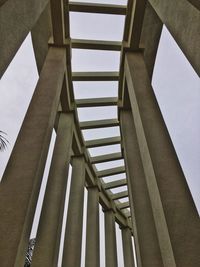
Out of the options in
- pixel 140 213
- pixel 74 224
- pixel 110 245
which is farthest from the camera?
pixel 110 245

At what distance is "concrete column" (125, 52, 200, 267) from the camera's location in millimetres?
4008

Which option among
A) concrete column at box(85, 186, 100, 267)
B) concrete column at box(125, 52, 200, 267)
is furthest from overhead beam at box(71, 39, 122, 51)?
concrete column at box(85, 186, 100, 267)

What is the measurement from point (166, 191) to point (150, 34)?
19.6 feet

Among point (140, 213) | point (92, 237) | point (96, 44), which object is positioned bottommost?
point (140, 213)

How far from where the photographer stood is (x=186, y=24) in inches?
159

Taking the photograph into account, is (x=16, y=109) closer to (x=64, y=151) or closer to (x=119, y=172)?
(x=64, y=151)

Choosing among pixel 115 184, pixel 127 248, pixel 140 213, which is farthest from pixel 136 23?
pixel 127 248

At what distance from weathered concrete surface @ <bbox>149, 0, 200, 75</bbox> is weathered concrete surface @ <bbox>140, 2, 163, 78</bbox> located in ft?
11.2

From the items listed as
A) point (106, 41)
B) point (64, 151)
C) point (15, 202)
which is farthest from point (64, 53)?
point (15, 202)

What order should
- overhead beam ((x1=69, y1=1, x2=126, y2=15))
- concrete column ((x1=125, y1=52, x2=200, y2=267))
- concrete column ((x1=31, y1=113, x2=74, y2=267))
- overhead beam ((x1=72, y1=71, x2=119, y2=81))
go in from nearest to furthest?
1. concrete column ((x1=125, y1=52, x2=200, y2=267))
2. concrete column ((x1=31, y1=113, x2=74, y2=267))
3. overhead beam ((x1=69, y1=1, x2=126, y2=15))
4. overhead beam ((x1=72, y1=71, x2=119, y2=81))

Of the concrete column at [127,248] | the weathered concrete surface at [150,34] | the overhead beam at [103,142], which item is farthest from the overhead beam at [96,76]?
the concrete column at [127,248]

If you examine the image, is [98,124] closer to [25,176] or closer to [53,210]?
[53,210]

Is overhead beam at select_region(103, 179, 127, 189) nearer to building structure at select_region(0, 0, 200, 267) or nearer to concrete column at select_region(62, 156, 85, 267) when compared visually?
building structure at select_region(0, 0, 200, 267)

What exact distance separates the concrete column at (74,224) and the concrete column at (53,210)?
2.49m
